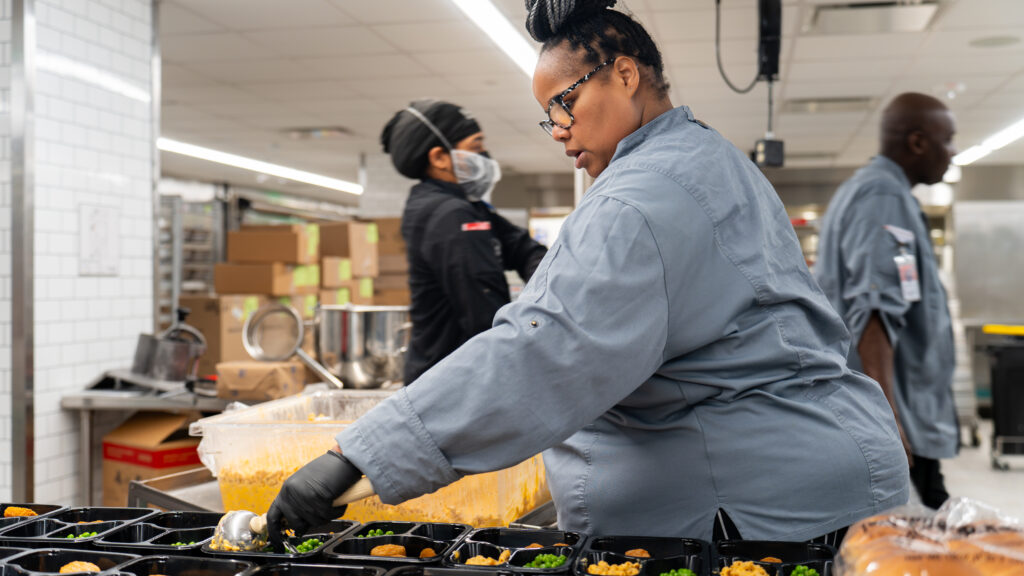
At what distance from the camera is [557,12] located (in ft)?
4.18

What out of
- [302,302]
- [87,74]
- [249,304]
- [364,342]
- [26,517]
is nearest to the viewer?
[26,517]

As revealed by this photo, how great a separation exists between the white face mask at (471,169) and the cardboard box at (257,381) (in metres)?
1.13

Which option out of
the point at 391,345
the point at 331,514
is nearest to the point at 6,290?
the point at 391,345

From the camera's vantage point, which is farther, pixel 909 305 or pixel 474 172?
pixel 474 172

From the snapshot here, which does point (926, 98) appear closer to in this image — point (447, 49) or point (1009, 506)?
point (1009, 506)

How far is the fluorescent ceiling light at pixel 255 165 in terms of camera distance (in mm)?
10180

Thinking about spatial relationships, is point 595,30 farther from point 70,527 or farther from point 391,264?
point 391,264

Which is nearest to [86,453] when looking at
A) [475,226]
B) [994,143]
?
[475,226]

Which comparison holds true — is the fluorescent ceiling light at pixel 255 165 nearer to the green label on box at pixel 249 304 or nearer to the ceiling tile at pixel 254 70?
the ceiling tile at pixel 254 70

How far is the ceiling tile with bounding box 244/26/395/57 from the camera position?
5.57 metres

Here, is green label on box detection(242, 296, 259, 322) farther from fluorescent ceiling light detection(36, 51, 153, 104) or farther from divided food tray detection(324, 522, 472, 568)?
divided food tray detection(324, 522, 472, 568)

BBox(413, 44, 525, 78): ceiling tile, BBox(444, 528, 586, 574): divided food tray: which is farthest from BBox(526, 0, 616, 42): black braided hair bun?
BBox(413, 44, 525, 78): ceiling tile

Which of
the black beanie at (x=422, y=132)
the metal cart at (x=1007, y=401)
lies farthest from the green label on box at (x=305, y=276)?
the metal cart at (x=1007, y=401)

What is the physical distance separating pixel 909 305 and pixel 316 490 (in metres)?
2.04
